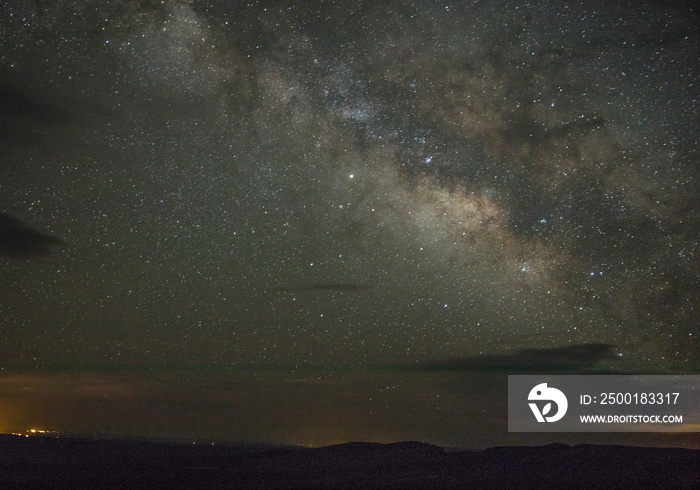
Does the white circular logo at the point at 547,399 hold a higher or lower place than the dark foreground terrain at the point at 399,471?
higher

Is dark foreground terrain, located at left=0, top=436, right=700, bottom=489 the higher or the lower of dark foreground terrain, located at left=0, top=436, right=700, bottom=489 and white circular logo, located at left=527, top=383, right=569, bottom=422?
the lower

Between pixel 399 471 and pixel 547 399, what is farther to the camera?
pixel 399 471

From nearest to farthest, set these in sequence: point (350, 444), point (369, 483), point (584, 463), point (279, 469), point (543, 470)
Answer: point (369, 483), point (543, 470), point (584, 463), point (279, 469), point (350, 444)

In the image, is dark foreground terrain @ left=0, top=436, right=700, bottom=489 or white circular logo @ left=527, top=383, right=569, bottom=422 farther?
dark foreground terrain @ left=0, top=436, right=700, bottom=489

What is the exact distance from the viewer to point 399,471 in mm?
29594

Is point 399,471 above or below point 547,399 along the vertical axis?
below

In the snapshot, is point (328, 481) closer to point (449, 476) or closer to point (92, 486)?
point (449, 476)

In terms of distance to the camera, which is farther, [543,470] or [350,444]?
[350,444]

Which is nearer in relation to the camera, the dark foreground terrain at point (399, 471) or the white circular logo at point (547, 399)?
the white circular logo at point (547, 399)

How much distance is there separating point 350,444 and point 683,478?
30.9 meters

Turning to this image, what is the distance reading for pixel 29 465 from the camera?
31.5 m

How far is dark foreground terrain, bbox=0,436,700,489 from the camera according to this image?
903 inches

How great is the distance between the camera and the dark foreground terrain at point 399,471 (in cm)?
2294

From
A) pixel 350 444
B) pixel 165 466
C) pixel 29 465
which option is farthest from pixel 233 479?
pixel 350 444
